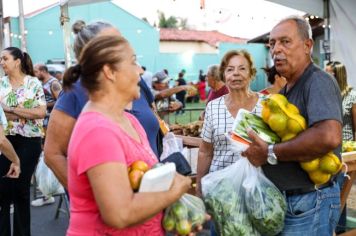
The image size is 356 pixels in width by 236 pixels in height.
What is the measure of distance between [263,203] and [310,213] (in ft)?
0.77

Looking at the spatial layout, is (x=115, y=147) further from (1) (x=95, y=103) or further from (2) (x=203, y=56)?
(2) (x=203, y=56)

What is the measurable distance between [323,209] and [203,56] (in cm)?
2764

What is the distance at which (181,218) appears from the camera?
1721 mm

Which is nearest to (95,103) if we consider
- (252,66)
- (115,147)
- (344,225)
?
(115,147)

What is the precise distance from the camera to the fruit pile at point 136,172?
1.49m

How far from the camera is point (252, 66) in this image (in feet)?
10.7

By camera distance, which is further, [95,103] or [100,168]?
[95,103]

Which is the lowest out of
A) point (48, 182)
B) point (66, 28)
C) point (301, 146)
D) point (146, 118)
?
point (48, 182)

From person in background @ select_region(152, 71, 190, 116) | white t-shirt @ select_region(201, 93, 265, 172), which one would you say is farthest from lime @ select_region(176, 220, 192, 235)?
person in background @ select_region(152, 71, 190, 116)

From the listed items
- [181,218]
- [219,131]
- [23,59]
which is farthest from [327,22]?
[181,218]

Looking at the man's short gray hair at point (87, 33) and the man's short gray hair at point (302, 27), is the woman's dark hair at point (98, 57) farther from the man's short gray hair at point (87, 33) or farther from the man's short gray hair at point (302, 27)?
the man's short gray hair at point (302, 27)

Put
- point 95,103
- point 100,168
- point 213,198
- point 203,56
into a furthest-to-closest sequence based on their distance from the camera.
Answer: point 203,56
point 213,198
point 95,103
point 100,168

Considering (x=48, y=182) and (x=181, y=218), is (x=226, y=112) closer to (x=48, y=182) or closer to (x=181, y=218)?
(x=181, y=218)

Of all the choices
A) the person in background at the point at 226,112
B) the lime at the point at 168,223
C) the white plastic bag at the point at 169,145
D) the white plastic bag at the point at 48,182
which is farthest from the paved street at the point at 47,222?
the lime at the point at 168,223
